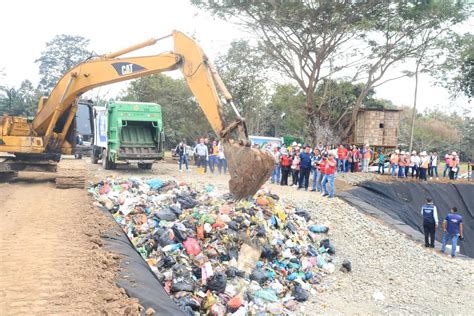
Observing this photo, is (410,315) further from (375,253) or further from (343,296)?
(375,253)

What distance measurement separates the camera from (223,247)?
8.32 m

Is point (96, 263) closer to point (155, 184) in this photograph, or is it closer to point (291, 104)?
point (155, 184)

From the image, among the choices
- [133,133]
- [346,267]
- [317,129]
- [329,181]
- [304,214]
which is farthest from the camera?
[317,129]

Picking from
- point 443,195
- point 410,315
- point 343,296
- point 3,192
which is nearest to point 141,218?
point 3,192

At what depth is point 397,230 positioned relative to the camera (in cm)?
1262

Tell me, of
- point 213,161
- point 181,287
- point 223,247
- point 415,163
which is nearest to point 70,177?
point 223,247

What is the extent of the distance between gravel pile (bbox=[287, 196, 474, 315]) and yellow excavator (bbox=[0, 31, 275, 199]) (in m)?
2.89

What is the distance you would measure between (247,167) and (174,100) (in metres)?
24.8

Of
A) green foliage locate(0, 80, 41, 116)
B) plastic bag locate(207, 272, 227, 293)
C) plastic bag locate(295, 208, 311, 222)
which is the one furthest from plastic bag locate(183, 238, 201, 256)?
green foliage locate(0, 80, 41, 116)

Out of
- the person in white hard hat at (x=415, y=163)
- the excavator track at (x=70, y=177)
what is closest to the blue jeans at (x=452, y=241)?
the person in white hard hat at (x=415, y=163)

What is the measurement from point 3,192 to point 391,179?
15.0 m

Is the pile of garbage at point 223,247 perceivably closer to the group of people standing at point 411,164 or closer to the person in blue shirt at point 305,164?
the person in blue shirt at point 305,164

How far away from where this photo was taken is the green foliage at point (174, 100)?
3062 centimetres

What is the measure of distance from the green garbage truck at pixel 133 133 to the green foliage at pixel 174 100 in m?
13.5
